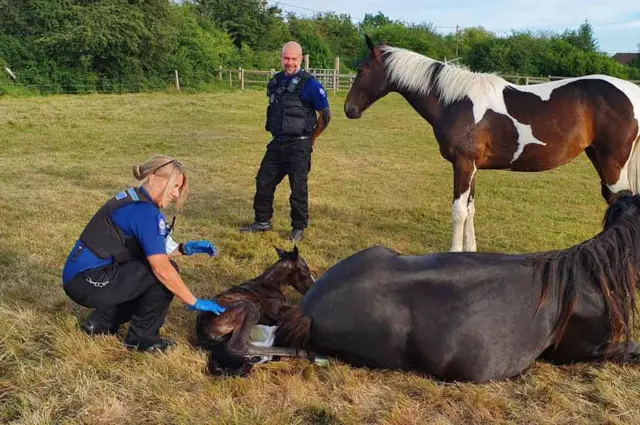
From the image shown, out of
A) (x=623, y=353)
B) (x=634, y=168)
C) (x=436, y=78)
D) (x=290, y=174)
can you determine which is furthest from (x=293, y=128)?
(x=623, y=353)

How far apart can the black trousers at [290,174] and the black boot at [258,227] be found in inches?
2.8

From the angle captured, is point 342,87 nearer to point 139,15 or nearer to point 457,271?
point 139,15

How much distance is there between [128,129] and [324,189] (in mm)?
7842

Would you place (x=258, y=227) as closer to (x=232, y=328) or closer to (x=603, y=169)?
(x=232, y=328)

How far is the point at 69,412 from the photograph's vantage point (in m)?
2.63

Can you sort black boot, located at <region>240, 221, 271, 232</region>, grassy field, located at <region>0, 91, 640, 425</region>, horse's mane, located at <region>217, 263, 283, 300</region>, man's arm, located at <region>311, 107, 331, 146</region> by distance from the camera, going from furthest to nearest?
1. black boot, located at <region>240, 221, 271, 232</region>
2. man's arm, located at <region>311, 107, 331, 146</region>
3. horse's mane, located at <region>217, 263, 283, 300</region>
4. grassy field, located at <region>0, 91, 640, 425</region>

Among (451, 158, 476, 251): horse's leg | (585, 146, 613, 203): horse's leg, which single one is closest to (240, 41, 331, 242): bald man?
(451, 158, 476, 251): horse's leg

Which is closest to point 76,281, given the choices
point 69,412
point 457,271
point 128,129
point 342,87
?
point 69,412

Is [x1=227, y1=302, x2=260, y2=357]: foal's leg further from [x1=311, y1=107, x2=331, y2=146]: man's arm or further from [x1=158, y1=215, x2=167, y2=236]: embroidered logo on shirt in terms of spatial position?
[x1=311, y1=107, x2=331, y2=146]: man's arm

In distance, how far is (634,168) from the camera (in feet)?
16.6

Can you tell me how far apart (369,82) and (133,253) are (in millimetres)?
3384

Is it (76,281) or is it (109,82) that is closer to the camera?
(76,281)

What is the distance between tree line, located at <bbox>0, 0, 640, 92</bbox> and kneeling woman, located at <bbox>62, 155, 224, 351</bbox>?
15808 millimetres

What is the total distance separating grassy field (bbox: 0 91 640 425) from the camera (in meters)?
2.72
